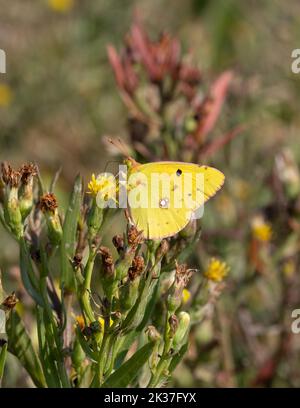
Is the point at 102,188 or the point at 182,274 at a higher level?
the point at 102,188

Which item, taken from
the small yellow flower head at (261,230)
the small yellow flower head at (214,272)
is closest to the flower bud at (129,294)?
the small yellow flower head at (214,272)

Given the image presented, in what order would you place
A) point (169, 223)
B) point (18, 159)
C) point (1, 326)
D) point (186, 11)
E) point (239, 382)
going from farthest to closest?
point (186, 11), point (18, 159), point (239, 382), point (169, 223), point (1, 326)

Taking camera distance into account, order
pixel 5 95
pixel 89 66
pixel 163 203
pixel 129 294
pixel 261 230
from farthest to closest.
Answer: pixel 89 66
pixel 5 95
pixel 261 230
pixel 163 203
pixel 129 294

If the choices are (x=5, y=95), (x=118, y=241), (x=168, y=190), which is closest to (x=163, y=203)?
(x=168, y=190)

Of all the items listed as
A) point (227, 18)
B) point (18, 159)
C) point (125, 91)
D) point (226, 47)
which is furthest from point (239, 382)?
point (227, 18)

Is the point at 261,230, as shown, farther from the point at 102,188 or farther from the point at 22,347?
the point at 22,347

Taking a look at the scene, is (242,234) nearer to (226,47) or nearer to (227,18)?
(226,47)

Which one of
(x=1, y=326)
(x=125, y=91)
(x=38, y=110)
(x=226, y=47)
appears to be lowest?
(x=1, y=326)
